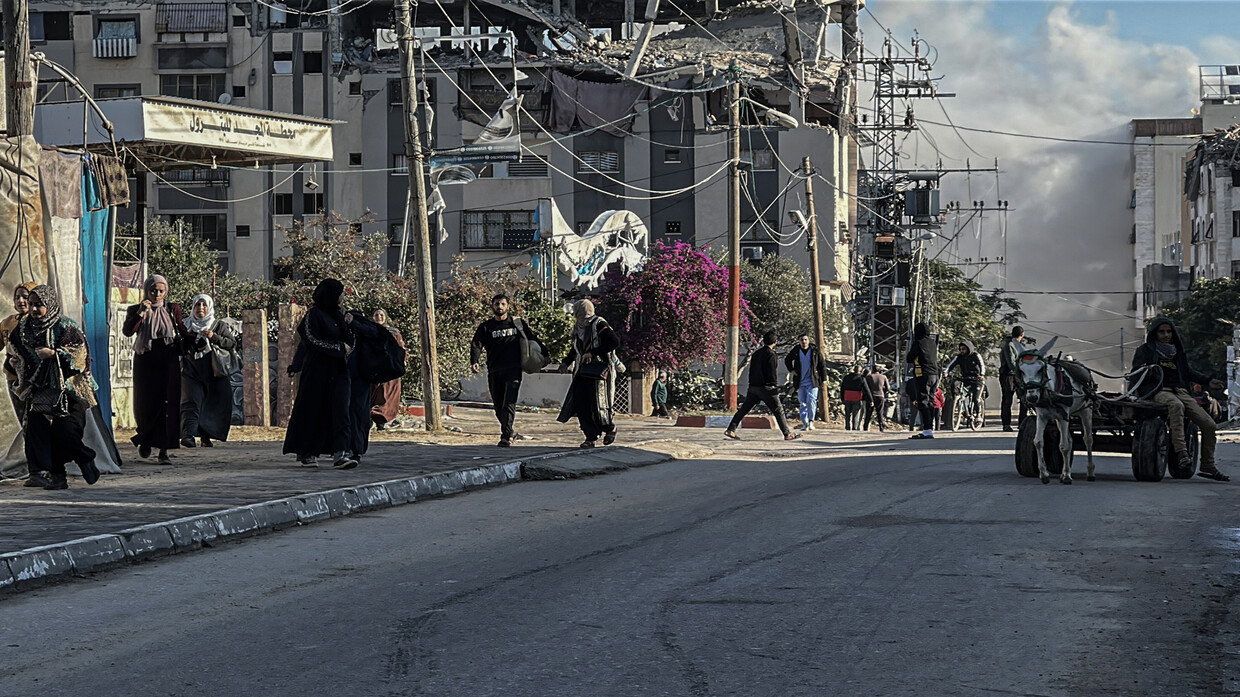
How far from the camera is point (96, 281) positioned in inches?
615

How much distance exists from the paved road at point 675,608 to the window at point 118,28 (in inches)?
2391

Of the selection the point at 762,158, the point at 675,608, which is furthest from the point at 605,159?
the point at 675,608

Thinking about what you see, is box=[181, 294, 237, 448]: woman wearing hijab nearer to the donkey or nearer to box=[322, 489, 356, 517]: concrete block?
box=[322, 489, 356, 517]: concrete block

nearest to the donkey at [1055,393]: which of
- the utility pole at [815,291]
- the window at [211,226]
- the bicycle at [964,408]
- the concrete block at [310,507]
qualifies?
the concrete block at [310,507]

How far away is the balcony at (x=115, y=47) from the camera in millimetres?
66938

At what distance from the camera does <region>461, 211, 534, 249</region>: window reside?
62844 mm

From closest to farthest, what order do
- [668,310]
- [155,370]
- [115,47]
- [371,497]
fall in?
[371,497], [155,370], [668,310], [115,47]

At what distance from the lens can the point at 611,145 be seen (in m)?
63.4

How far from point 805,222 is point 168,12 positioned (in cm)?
3833

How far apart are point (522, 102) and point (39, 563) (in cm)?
5564

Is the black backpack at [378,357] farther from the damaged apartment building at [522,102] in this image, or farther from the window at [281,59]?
the window at [281,59]

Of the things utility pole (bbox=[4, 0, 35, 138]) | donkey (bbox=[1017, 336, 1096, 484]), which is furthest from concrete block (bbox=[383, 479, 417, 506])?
donkey (bbox=[1017, 336, 1096, 484])

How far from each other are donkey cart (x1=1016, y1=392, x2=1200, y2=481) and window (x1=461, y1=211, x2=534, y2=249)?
4850 centimetres

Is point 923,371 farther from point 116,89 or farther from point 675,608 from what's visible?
point 116,89
